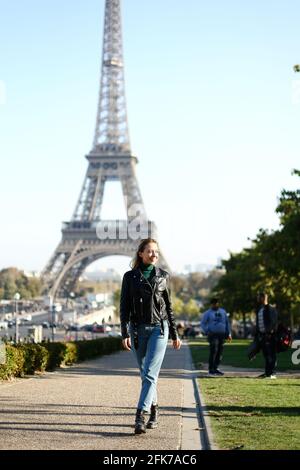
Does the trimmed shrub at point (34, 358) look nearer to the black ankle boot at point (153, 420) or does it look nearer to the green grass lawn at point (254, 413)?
the green grass lawn at point (254, 413)

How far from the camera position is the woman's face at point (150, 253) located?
→ 950 centimetres

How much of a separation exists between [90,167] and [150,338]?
10883cm

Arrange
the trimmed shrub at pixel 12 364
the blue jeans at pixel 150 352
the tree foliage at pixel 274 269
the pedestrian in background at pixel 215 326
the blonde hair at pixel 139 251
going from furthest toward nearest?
1. the tree foliage at pixel 274 269
2. the pedestrian in background at pixel 215 326
3. the trimmed shrub at pixel 12 364
4. the blonde hair at pixel 139 251
5. the blue jeans at pixel 150 352

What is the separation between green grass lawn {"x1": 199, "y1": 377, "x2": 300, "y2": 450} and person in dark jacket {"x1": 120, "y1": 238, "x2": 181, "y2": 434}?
94 cm

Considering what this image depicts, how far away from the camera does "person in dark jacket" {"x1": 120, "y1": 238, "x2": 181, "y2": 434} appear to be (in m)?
9.45

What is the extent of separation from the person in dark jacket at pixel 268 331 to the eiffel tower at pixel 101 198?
91650mm

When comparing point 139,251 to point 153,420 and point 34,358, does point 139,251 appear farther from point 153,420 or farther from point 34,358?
point 34,358

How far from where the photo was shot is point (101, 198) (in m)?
118

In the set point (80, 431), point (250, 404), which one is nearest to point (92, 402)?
point (250, 404)

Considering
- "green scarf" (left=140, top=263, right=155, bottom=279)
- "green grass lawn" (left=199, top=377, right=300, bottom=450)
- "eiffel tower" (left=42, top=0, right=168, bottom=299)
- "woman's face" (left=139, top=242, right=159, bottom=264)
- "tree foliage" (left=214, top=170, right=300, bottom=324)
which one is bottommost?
"green grass lawn" (left=199, top=377, right=300, bottom=450)

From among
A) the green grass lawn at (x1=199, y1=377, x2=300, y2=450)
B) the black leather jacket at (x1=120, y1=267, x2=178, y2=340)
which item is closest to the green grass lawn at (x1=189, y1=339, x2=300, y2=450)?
the green grass lawn at (x1=199, y1=377, x2=300, y2=450)

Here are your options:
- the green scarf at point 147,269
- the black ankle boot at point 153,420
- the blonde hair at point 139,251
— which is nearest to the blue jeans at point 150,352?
the black ankle boot at point 153,420

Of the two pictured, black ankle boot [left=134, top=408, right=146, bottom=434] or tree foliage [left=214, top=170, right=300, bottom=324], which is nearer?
black ankle boot [left=134, top=408, right=146, bottom=434]

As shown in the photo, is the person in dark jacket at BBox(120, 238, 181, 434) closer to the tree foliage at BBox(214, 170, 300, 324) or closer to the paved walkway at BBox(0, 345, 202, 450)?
the paved walkway at BBox(0, 345, 202, 450)
